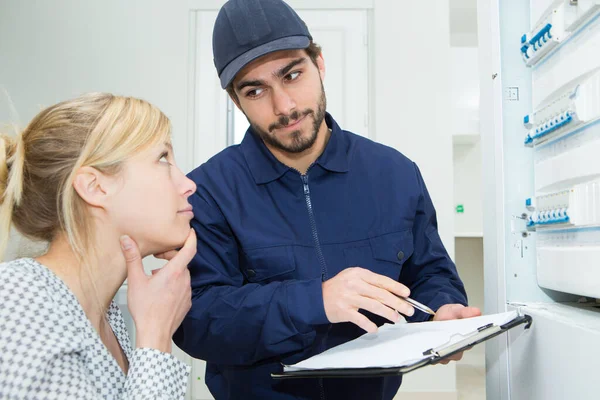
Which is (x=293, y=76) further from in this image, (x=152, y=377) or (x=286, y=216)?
(x=152, y=377)

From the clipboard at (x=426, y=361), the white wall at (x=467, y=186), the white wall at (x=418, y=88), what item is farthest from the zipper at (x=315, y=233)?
the white wall at (x=467, y=186)

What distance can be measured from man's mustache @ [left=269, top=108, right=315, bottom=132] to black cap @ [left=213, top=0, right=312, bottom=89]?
14 cm

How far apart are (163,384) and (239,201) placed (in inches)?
19.9

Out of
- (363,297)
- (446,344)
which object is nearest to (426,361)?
(446,344)

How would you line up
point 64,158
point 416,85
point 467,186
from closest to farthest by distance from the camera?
point 64,158
point 416,85
point 467,186

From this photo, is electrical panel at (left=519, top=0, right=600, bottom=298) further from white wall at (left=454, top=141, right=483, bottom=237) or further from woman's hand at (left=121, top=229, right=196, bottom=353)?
white wall at (left=454, top=141, right=483, bottom=237)

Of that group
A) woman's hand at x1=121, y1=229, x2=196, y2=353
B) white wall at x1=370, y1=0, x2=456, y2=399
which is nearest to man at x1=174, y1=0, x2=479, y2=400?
woman's hand at x1=121, y1=229, x2=196, y2=353

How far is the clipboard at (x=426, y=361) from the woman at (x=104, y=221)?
0.80 ft

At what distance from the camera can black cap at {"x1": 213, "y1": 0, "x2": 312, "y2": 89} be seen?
1.20 m

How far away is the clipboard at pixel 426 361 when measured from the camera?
715 mm

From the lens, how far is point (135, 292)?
3.06ft

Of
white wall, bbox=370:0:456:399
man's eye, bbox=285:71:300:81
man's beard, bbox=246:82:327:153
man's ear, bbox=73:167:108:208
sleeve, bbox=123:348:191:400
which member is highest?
white wall, bbox=370:0:456:399

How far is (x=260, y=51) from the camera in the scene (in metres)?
1.19

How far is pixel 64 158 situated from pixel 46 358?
1.19 ft
